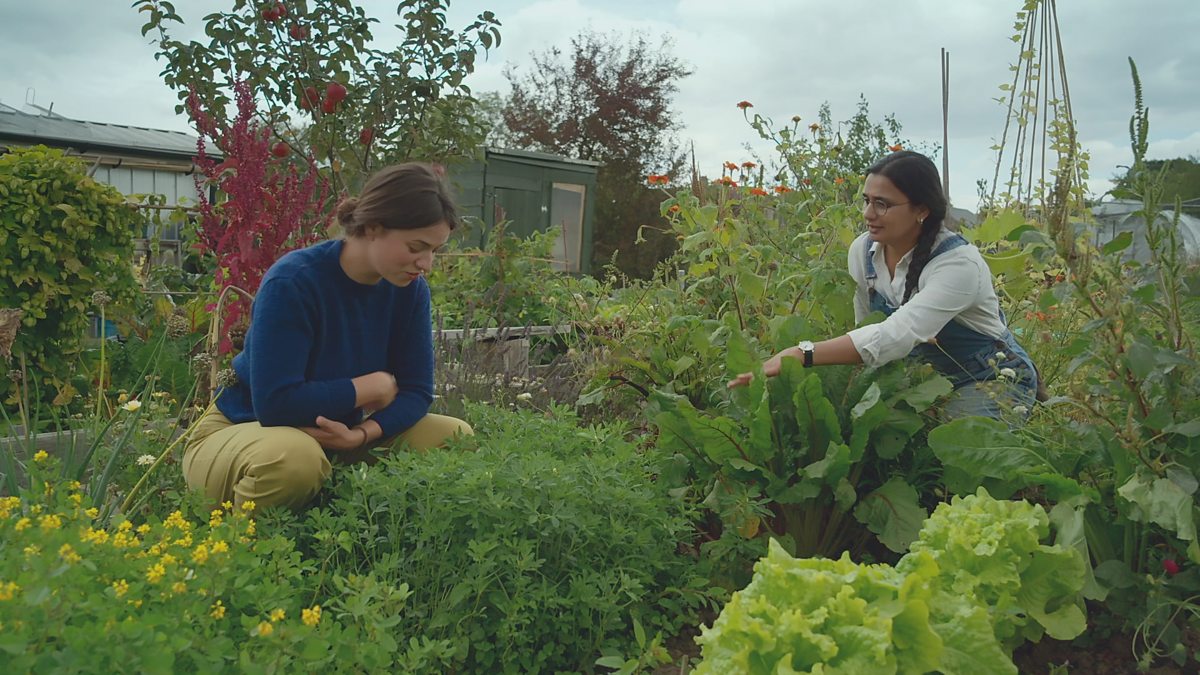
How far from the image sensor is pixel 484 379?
410 cm

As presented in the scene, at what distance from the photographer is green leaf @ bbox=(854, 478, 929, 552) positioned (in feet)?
8.34

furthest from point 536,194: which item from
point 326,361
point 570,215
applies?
point 326,361

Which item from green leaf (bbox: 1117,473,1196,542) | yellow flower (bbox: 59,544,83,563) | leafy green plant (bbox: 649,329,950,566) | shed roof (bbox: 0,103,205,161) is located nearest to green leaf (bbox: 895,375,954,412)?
leafy green plant (bbox: 649,329,950,566)

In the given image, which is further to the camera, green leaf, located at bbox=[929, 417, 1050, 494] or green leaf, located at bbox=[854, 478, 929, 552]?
green leaf, located at bbox=[854, 478, 929, 552]

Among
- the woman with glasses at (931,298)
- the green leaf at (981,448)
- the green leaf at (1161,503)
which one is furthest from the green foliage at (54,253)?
the green leaf at (1161,503)

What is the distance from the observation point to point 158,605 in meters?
1.67

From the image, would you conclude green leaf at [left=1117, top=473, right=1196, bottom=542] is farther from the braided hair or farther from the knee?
the knee

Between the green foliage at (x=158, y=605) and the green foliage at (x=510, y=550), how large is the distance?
0.19 m

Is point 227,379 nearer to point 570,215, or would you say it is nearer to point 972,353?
point 972,353

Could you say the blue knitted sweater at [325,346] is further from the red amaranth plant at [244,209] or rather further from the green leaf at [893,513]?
the green leaf at [893,513]

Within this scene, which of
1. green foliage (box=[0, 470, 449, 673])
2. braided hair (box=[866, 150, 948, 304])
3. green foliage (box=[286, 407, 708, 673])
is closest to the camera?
green foliage (box=[0, 470, 449, 673])

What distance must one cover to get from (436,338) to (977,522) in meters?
3.00

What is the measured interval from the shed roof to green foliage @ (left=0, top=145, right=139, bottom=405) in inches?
276

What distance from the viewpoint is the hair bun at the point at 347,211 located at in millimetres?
2789
